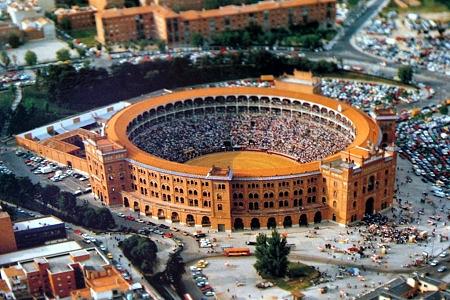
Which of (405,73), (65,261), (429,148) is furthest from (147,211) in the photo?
(405,73)

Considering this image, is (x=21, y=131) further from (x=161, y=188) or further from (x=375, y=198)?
(x=375, y=198)

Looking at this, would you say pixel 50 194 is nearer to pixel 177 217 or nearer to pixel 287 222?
pixel 177 217

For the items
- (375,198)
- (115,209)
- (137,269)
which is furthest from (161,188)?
(375,198)

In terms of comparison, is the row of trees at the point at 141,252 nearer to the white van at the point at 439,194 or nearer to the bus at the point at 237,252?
the bus at the point at 237,252

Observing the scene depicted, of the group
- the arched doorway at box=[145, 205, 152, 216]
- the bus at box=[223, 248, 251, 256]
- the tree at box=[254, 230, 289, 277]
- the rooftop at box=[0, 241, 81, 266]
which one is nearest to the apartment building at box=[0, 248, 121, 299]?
the rooftop at box=[0, 241, 81, 266]

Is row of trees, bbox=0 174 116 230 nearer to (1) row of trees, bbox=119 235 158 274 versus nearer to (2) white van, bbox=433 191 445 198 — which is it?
(1) row of trees, bbox=119 235 158 274
